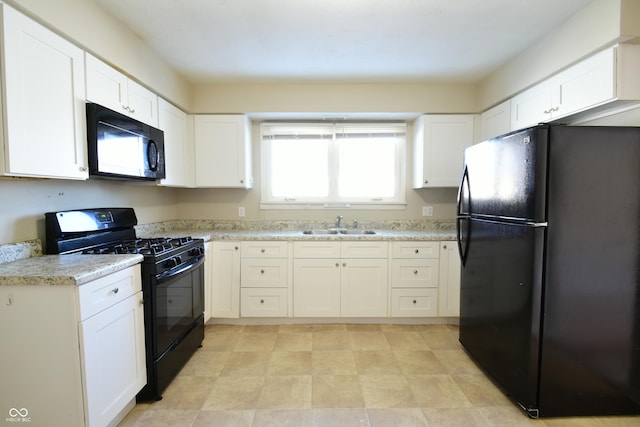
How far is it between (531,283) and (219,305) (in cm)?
252

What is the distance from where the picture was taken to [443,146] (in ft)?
9.98

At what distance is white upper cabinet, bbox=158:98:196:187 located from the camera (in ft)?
8.50

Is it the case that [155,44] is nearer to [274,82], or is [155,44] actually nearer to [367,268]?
[274,82]

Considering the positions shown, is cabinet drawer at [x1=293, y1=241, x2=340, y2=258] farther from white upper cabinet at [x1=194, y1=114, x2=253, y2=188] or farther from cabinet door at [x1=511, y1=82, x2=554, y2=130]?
cabinet door at [x1=511, y1=82, x2=554, y2=130]

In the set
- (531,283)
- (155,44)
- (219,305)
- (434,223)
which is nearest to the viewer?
(531,283)

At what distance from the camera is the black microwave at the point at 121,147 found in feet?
5.57

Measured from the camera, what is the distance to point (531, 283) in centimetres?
159

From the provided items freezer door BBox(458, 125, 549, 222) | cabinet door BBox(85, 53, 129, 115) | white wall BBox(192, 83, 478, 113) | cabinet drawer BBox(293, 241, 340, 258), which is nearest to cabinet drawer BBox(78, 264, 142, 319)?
cabinet door BBox(85, 53, 129, 115)

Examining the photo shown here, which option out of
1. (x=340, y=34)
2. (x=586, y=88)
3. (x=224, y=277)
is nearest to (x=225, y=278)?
(x=224, y=277)

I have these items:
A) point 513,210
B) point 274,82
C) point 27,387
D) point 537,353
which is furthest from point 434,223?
point 27,387

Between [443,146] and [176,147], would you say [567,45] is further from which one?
[176,147]

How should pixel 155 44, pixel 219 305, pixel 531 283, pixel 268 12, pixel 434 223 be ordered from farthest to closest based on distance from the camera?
pixel 434 223
pixel 219 305
pixel 155 44
pixel 268 12
pixel 531 283

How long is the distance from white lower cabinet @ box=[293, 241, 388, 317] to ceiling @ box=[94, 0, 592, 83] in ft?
5.36

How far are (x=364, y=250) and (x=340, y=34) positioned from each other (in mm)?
Result: 1817
